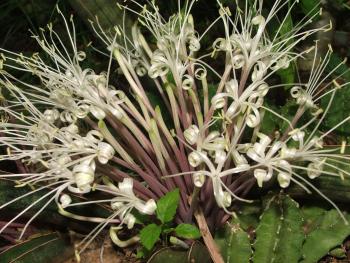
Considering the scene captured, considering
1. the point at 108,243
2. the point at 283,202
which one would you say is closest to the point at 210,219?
the point at 283,202

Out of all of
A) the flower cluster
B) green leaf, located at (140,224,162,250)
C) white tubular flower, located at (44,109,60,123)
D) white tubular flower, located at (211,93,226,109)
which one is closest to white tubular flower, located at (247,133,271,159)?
the flower cluster

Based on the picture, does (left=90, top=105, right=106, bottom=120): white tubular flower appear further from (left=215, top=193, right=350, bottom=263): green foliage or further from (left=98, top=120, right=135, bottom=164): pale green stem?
(left=215, top=193, right=350, bottom=263): green foliage

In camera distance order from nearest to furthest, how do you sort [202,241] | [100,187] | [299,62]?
[100,187]
[202,241]
[299,62]

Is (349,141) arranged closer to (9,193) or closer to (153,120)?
(153,120)

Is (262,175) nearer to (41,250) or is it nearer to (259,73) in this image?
(259,73)

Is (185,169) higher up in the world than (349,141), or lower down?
higher up

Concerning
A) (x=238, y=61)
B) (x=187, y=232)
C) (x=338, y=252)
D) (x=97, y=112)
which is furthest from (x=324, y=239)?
(x=97, y=112)

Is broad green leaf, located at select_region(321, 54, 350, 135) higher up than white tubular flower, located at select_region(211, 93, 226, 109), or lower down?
lower down
